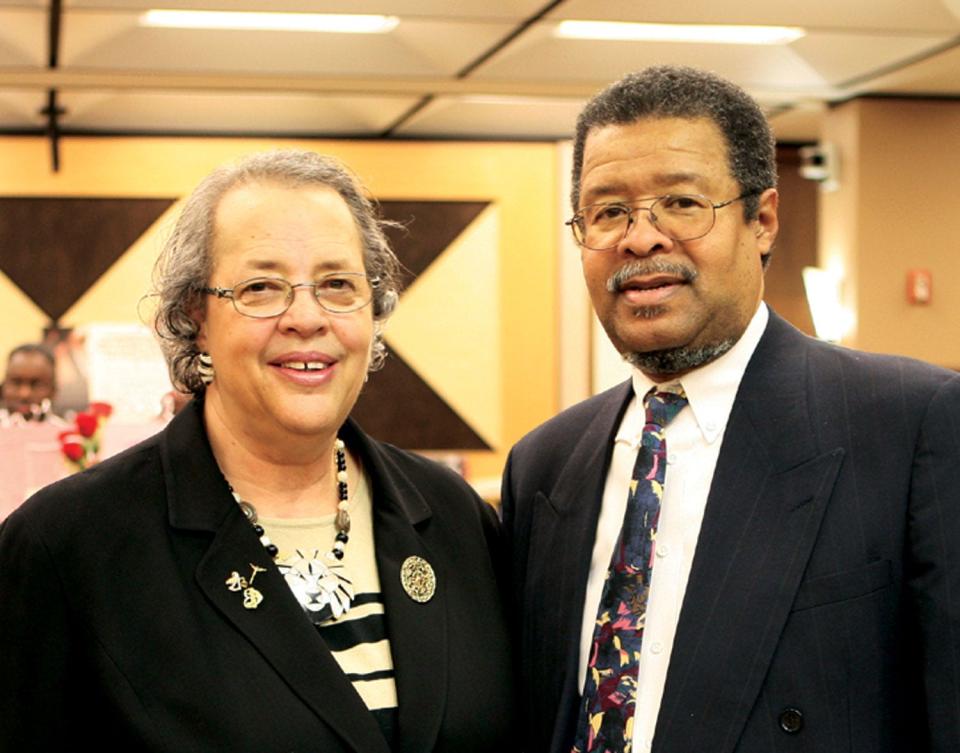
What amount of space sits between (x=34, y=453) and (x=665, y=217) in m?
2.27

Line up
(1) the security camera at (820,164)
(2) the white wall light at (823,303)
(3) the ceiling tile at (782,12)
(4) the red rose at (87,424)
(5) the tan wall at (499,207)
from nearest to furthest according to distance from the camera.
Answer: (4) the red rose at (87,424) → (3) the ceiling tile at (782,12) → (2) the white wall light at (823,303) → (1) the security camera at (820,164) → (5) the tan wall at (499,207)

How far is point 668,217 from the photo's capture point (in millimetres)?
1979

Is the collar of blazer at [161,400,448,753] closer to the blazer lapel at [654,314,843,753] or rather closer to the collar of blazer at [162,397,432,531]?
the collar of blazer at [162,397,432,531]

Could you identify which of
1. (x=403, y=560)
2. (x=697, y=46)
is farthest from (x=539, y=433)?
(x=697, y=46)

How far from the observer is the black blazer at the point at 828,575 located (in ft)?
5.92

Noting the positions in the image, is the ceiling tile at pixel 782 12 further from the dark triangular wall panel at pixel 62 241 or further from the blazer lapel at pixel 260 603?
the blazer lapel at pixel 260 603

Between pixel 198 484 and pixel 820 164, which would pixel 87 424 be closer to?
pixel 198 484

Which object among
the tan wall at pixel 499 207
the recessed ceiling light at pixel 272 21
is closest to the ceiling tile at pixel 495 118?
the tan wall at pixel 499 207

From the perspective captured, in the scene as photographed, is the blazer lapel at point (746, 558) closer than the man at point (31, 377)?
Yes

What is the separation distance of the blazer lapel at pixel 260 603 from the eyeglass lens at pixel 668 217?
0.67 metres

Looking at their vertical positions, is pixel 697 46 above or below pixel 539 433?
above

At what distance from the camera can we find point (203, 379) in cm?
208

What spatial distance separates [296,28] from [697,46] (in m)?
1.68

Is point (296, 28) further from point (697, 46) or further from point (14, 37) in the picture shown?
point (697, 46)
